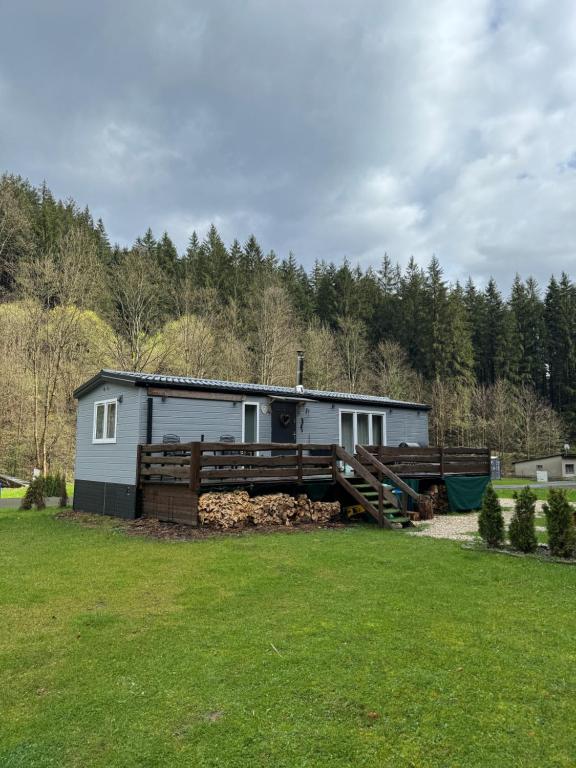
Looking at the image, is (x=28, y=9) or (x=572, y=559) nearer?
(x=572, y=559)

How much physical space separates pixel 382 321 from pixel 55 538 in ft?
138

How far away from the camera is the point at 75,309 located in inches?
858

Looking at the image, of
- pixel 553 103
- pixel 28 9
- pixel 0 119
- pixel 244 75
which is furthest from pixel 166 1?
pixel 0 119

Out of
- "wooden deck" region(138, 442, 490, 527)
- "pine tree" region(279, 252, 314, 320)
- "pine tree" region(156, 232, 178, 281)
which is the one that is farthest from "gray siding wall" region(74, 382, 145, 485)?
"pine tree" region(279, 252, 314, 320)

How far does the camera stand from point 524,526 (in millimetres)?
7043

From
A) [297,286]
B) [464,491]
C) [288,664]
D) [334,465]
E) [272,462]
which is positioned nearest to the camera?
[288,664]

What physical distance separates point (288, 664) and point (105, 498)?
9517 mm

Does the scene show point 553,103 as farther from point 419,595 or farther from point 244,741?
point 244,741

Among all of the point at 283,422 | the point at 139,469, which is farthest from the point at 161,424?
the point at 283,422

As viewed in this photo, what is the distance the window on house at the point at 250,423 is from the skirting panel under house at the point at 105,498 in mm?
3223

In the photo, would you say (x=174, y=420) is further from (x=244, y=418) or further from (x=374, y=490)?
(x=374, y=490)

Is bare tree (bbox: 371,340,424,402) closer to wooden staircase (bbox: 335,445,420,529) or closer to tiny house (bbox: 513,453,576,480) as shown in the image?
tiny house (bbox: 513,453,576,480)

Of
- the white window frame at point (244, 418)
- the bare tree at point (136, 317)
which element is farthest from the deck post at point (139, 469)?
→ the bare tree at point (136, 317)

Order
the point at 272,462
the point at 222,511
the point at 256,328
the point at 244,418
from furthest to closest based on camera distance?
the point at 256,328, the point at 244,418, the point at 272,462, the point at 222,511
